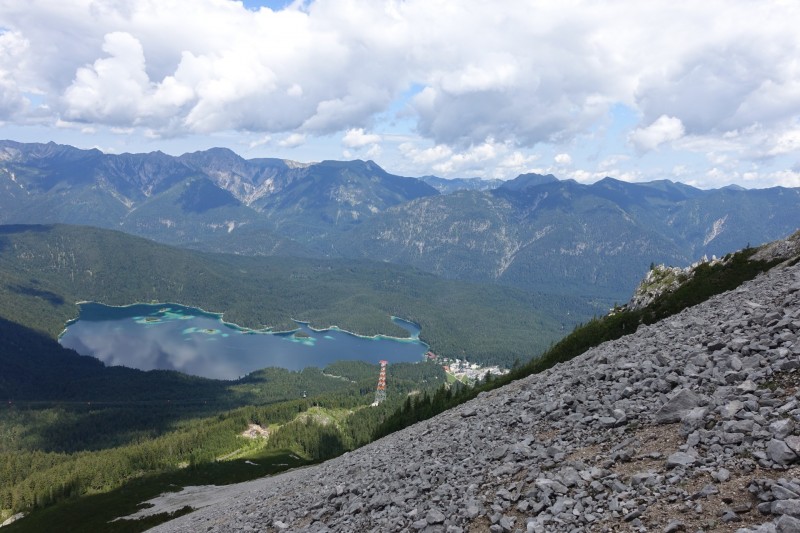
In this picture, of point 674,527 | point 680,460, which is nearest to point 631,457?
point 680,460

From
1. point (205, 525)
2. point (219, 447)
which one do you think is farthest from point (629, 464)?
point (219, 447)

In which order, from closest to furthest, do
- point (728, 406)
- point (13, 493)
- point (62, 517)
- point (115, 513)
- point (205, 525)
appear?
1. point (728, 406)
2. point (205, 525)
3. point (115, 513)
4. point (62, 517)
5. point (13, 493)

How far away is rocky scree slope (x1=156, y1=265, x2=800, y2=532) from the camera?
1314cm

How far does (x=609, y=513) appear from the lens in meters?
14.0

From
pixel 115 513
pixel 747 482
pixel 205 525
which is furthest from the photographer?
pixel 115 513

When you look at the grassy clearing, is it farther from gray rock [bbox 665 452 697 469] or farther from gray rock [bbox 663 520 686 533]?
gray rock [bbox 663 520 686 533]

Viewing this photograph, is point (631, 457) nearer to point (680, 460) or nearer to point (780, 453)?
point (680, 460)

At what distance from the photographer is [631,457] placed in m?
16.9

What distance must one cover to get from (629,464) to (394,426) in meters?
94.9

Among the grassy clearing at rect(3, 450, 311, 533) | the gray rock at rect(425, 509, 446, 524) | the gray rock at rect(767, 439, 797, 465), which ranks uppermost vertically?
the gray rock at rect(767, 439, 797, 465)

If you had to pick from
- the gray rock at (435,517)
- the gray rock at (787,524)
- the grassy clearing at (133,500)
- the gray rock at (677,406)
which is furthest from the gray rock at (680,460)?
the grassy clearing at (133,500)

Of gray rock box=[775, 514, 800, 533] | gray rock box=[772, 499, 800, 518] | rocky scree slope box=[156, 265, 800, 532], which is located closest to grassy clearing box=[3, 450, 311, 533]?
rocky scree slope box=[156, 265, 800, 532]

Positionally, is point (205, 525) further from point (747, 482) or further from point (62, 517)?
point (62, 517)

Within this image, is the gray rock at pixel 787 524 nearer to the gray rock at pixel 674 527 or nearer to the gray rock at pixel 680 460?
the gray rock at pixel 674 527
